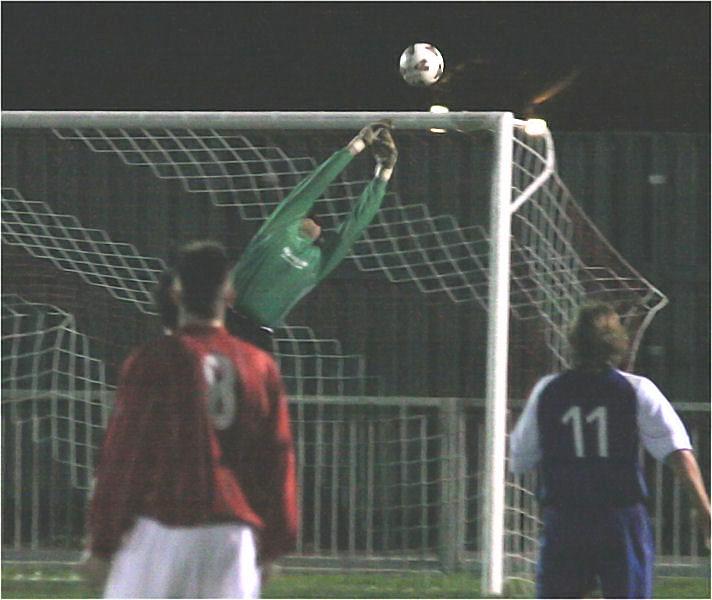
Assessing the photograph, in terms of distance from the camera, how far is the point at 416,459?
30.4 feet

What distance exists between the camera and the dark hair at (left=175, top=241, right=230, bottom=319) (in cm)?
446

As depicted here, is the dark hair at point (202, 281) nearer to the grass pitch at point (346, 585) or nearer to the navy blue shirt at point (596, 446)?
the navy blue shirt at point (596, 446)

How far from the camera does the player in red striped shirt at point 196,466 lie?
4324 mm

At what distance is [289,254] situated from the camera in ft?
21.4

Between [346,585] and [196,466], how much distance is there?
448 centimetres

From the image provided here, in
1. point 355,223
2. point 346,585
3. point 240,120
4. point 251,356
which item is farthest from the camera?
point 346,585

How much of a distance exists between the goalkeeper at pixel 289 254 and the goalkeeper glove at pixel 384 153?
2cm

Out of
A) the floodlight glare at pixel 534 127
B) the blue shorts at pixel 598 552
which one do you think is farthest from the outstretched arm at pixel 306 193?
the blue shorts at pixel 598 552

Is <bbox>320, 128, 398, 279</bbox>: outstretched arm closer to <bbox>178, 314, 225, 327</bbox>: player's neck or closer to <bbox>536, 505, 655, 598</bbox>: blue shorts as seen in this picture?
<bbox>536, 505, 655, 598</bbox>: blue shorts

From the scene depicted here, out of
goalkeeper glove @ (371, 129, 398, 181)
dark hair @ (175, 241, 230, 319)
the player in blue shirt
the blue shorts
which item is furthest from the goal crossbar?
dark hair @ (175, 241, 230, 319)

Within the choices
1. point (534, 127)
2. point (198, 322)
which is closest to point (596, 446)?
point (198, 322)

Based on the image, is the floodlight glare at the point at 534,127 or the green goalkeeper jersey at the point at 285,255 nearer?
the green goalkeeper jersey at the point at 285,255

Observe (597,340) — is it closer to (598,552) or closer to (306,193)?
(598,552)

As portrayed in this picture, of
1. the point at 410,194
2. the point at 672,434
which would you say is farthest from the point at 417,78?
the point at 672,434
